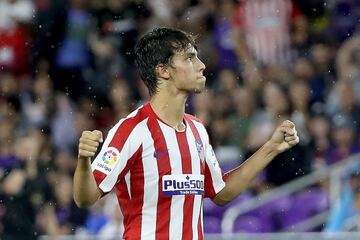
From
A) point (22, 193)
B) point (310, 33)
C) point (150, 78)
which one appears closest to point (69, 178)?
point (22, 193)

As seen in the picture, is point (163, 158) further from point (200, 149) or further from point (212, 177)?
point (212, 177)

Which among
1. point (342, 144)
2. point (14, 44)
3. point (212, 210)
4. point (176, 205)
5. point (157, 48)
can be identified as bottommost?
point (176, 205)

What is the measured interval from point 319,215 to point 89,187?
4667 millimetres

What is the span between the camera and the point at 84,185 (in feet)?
16.6

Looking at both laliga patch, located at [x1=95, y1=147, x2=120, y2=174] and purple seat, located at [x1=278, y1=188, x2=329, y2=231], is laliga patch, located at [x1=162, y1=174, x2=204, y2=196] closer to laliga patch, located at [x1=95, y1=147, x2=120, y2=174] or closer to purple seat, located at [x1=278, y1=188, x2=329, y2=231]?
laliga patch, located at [x1=95, y1=147, x2=120, y2=174]

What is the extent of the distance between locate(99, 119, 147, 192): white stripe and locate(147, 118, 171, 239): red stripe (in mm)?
88

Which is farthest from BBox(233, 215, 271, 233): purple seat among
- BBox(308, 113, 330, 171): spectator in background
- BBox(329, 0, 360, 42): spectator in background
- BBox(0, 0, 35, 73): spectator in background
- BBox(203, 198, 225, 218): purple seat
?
BBox(0, 0, 35, 73): spectator in background

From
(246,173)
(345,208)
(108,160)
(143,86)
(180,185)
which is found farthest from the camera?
(143,86)

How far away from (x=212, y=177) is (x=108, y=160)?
2.16 ft

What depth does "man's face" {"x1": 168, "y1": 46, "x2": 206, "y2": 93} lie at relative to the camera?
17.9ft

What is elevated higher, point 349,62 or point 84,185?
point 349,62

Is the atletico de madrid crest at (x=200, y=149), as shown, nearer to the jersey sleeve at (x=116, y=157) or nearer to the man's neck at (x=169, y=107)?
the man's neck at (x=169, y=107)

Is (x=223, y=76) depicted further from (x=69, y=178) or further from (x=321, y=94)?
(x=69, y=178)

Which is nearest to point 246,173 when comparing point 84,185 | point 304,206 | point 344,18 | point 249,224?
point 84,185
